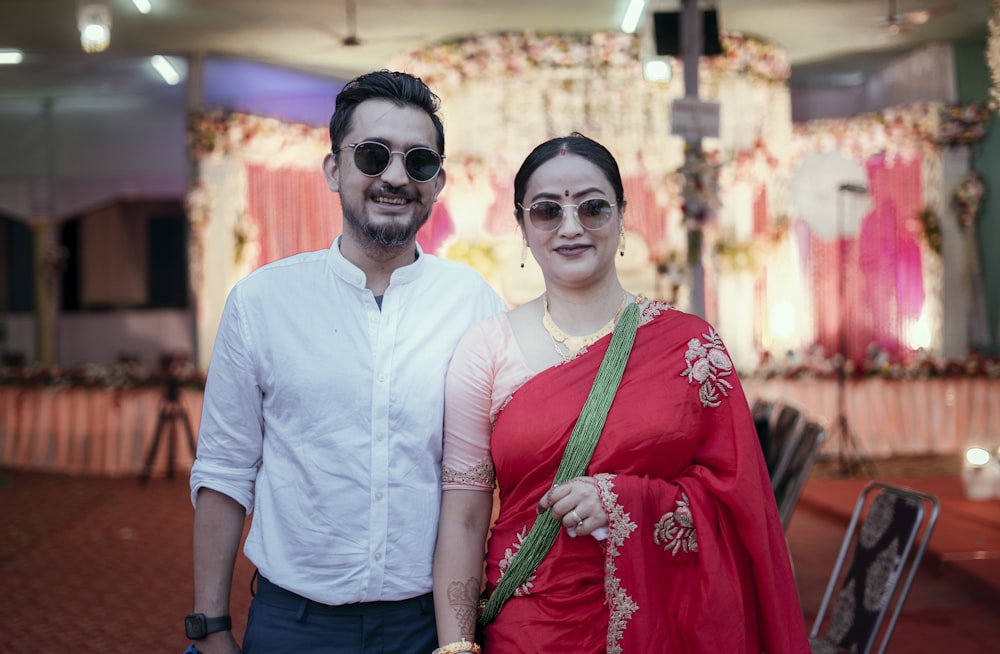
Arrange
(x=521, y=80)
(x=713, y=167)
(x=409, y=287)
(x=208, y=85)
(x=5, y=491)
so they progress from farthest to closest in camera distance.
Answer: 1. (x=208, y=85)
2. (x=521, y=80)
3. (x=5, y=491)
4. (x=713, y=167)
5. (x=409, y=287)

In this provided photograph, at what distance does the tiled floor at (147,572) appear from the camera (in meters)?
4.05

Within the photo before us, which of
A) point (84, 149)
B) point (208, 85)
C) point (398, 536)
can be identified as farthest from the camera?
point (84, 149)

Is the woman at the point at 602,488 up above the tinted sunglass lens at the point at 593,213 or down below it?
below

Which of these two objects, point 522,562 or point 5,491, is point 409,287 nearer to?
→ point 522,562

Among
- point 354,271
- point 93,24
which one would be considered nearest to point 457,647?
point 354,271

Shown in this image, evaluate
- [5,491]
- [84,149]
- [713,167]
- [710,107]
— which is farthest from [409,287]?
[84,149]

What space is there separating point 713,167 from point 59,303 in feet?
36.6

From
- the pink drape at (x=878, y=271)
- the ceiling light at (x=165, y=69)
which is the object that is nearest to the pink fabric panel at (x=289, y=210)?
the ceiling light at (x=165, y=69)

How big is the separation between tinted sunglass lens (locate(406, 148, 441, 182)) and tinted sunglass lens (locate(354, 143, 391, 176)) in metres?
0.04

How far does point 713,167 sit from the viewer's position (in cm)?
566

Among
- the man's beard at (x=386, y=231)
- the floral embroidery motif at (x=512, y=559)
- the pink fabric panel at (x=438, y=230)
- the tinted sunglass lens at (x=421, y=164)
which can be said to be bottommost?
the floral embroidery motif at (x=512, y=559)

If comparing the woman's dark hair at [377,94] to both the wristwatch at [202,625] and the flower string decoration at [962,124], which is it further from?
the flower string decoration at [962,124]

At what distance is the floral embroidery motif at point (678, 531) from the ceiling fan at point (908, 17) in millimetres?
8130

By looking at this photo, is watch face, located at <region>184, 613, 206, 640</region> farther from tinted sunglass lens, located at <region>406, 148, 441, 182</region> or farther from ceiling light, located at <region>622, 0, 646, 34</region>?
ceiling light, located at <region>622, 0, 646, 34</region>
